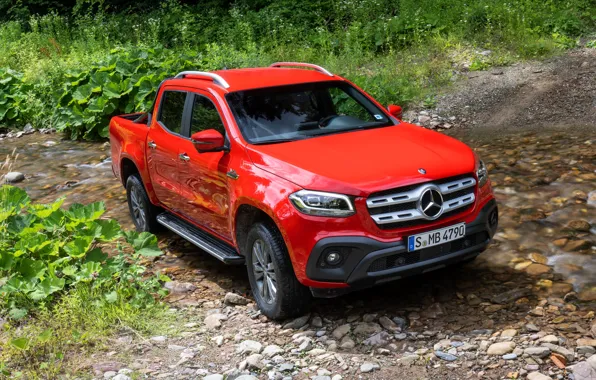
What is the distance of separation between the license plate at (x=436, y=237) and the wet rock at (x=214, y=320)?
1609 millimetres

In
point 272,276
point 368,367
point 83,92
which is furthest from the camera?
point 83,92

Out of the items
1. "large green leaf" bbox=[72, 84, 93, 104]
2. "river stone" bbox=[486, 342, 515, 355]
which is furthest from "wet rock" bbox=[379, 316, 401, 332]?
"large green leaf" bbox=[72, 84, 93, 104]

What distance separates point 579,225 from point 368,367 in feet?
10.4

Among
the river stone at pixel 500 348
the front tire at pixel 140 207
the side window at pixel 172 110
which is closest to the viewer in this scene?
the river stone at pixel 500 348

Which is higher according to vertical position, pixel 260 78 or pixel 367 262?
pixel 260 78

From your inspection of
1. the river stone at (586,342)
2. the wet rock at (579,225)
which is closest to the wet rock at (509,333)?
the river stone at (586,342)

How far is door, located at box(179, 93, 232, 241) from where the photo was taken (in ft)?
19.3

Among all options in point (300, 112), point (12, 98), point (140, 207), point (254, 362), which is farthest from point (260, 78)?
point (12, 98)

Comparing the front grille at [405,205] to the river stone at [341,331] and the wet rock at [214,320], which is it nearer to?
the river stone at [341,331]

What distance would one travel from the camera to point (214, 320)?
18.3 ft

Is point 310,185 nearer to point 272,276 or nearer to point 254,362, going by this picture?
point 272,276

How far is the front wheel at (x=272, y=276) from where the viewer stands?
5.12 metres

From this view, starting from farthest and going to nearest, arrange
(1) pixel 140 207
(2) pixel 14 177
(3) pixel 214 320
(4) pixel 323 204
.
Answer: (2) pixel 14 177 → (1) pixel 140 207 → (3) pixel 214 320 → (4) pixel 323 204

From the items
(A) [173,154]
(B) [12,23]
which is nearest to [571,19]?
(A) [173,154]
